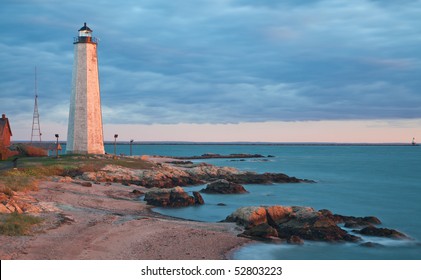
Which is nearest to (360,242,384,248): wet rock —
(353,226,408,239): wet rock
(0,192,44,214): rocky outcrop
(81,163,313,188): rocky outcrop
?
(353,226,408,239): wet rock

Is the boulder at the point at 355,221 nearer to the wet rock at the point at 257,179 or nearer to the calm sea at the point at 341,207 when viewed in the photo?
the calm sea at the point at 341,207

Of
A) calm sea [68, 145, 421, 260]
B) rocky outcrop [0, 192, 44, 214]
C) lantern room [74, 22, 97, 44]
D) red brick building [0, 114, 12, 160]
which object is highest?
lantern room [74, 22, 97, 44]

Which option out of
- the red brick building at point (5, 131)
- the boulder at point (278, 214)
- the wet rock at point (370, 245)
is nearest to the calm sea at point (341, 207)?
the wet rock at point (370, 245)

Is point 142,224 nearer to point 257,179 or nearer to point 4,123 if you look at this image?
point 257,179

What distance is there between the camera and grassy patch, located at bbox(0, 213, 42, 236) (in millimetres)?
11797

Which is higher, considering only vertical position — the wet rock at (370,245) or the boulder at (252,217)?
the boulder at (252,217)

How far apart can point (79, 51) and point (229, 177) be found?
15.2m

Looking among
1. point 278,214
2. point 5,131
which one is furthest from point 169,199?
point 5,131

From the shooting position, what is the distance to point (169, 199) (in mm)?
21734

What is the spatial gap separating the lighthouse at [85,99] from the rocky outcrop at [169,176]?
158 inches

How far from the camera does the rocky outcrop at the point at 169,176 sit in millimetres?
29312

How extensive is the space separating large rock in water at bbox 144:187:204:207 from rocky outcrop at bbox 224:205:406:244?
5040 mm

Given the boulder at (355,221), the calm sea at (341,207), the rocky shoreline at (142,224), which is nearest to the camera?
the rocky shoreline at (142,224)

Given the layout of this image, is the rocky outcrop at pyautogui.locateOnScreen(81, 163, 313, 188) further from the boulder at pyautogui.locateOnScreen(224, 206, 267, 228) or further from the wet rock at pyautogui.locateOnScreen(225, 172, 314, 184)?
the boulder at pyautogui.locateOnScreen(224, 206, 267, 228)
